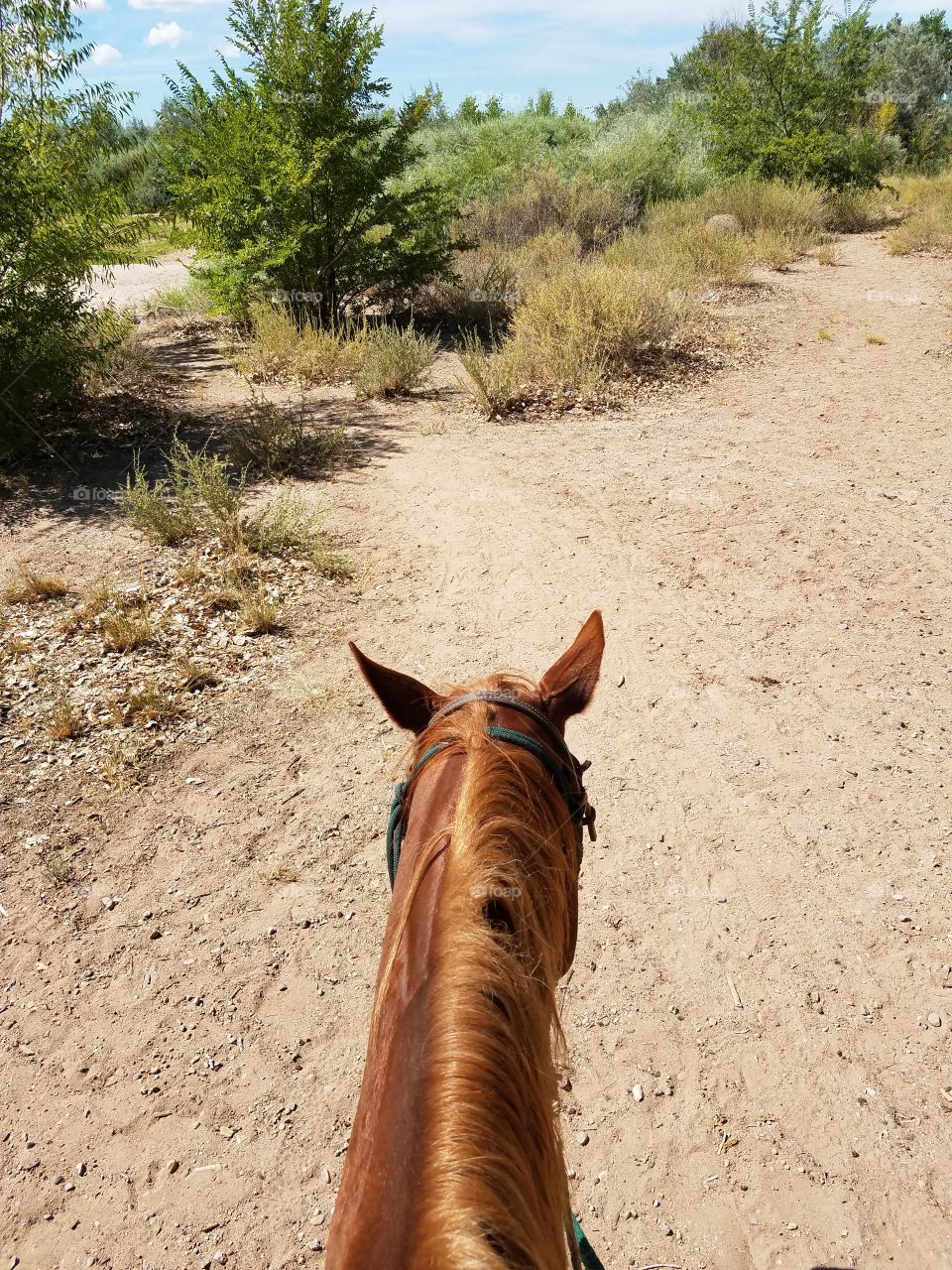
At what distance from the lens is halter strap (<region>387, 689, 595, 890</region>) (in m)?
1.19

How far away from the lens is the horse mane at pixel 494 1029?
73 centimetres

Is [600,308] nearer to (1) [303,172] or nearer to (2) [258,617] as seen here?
(1) [303,172]

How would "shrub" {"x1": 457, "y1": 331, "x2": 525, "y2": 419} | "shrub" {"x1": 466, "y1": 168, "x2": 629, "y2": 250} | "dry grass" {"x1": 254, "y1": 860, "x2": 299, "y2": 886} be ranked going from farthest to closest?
"shrub" {"x1": 466, "y1": 168, "x2": 629, "y2": 250}, "shrub" {"x1": 457, "y1": 331, "x2": 525, "y2": 419}, "dry grass" {"x1": 254, "y1": 860, "x2": 299, "y2": 886}

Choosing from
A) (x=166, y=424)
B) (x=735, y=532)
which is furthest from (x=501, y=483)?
(x=166, y=424)

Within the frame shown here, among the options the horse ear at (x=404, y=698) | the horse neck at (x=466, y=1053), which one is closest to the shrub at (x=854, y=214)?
the horse ear at (x=404, y=698)

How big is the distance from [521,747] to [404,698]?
0.30 m

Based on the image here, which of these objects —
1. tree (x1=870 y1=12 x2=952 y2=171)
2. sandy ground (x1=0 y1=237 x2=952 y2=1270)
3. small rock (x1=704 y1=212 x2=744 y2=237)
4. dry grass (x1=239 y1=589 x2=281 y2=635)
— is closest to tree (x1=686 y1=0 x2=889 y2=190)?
small rock (x1=704 y1=212 x2=744 y2=237)

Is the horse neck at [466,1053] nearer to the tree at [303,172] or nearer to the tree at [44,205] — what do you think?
the tree at [44,205]

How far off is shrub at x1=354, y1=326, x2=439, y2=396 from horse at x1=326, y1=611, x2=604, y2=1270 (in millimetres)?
7168

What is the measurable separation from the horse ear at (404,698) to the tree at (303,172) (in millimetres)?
8638

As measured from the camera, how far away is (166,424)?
282 inches

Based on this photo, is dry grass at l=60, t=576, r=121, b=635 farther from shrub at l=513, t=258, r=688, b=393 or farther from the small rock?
→ the small rock

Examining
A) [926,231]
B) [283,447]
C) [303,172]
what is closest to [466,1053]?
[283,447]

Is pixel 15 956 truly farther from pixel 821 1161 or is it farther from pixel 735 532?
pixel 735 532
